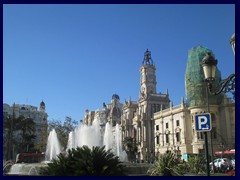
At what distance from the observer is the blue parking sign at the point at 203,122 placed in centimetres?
722

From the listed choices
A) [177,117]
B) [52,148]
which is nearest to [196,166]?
[52,148]

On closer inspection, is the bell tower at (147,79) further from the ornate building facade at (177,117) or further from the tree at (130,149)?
the tree at (130,149)

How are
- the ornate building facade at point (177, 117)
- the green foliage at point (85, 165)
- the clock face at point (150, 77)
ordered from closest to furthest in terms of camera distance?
1. the green foliage at point (85, 165)
2. the ornate building facade at point (177, 117)
3. the clock face at point (150, 77)

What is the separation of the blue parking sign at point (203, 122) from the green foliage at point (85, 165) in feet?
12.2

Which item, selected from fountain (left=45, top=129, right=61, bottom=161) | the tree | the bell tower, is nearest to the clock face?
the bell tower

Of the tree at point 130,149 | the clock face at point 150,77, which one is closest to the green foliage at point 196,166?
the tree at point 130,149

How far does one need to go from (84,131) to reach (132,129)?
1221 inches

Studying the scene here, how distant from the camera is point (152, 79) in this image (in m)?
74.8

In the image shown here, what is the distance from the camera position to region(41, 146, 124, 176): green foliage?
9523 millimetres

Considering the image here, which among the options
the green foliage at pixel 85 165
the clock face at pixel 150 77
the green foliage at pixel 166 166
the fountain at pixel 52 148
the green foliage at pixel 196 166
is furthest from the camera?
the clock face at pixel 150 77

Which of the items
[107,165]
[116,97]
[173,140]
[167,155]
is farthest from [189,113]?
[116,97]

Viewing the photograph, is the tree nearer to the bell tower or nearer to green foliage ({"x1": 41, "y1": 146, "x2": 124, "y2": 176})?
the bell tower

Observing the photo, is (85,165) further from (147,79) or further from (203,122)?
(147,79)
